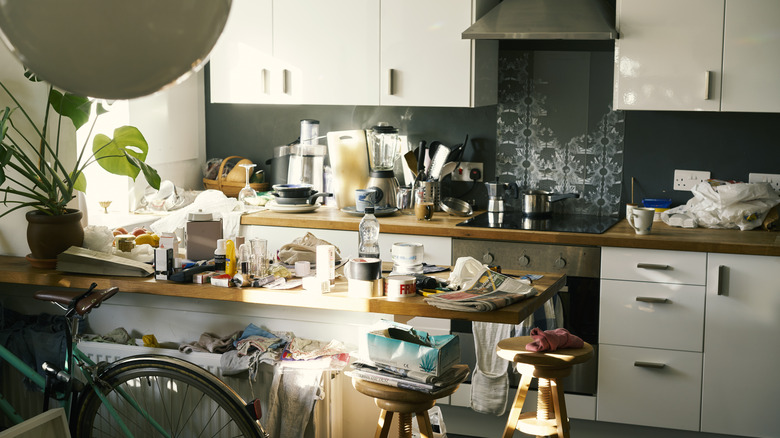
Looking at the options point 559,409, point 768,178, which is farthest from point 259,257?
point 768,178

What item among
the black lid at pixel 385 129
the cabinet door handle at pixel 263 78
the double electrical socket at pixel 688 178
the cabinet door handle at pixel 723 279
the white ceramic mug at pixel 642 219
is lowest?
the cabinet door handle at pixel 723 279

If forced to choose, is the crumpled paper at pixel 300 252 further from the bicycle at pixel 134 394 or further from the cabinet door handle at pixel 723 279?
the cabinet door handle at pixel 723 279

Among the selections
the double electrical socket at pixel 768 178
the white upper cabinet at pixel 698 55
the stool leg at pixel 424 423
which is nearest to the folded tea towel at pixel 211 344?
the stool leg at pixel 424 423

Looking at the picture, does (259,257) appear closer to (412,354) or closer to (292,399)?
(292,399)

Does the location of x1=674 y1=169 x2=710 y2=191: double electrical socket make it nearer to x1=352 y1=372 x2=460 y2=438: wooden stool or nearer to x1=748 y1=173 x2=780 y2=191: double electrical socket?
x1=748 y1=173 x2=780 y2=191: double electrical socket

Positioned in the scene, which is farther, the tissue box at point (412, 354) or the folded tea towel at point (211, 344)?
the folded tea towel at point (211, 344)

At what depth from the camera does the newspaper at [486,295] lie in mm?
2549

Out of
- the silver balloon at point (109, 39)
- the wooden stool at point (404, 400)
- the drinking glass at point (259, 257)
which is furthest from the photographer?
the drinking glass at point (259, 257)

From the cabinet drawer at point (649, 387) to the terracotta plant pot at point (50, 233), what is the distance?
2.37 metres

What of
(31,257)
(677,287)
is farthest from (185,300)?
(677,287)

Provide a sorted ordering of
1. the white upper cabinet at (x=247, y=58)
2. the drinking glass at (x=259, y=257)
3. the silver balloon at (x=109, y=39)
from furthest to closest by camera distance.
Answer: the white upper cabinet at (x=247, y=58), the drinking glass at (x=259, y=257), the silver balloon at (x=109, y=39)

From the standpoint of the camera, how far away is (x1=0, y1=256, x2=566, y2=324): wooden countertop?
259cm

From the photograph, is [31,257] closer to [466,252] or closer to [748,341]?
[466,252]

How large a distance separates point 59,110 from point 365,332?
1.54 meters
